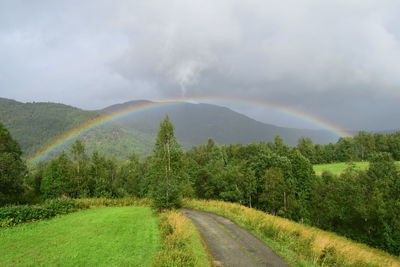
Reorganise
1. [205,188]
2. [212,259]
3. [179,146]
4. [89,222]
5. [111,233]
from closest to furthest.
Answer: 1. [212,259]
2. [111,233]
3. [89,222]
4. [179,146]
5. [205,188]

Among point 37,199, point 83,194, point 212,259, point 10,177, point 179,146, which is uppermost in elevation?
point 179,146

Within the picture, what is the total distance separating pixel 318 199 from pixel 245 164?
2196 cm

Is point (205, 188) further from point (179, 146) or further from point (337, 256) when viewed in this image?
point (337, 256)

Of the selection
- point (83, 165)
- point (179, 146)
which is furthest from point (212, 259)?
point (83, 165)

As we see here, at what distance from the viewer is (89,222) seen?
1883cm

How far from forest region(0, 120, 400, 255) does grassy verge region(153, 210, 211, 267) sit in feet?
29.1

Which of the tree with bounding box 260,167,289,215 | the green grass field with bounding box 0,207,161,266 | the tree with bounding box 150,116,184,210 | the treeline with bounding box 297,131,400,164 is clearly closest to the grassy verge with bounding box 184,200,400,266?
the green grass field with bounding box 0,207,161,266

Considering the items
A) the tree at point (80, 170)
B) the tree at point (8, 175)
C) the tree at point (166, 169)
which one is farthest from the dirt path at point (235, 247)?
the tree at point (8, 175)

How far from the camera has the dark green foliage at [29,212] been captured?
18422 millimetres

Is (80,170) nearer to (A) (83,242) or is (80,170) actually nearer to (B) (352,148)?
(A) (83,242)

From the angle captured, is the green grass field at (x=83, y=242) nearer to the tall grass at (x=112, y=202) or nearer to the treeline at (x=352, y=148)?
the tall grass at (x=112, y=202)

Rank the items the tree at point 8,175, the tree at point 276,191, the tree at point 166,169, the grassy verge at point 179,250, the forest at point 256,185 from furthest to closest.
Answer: the tree at point 276,191 → the tree at point 8,175 → the forest at point 256,185 → the tree at point 166,169 → the grassy verge at point 179,250

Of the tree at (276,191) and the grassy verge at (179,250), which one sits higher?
the grassy verge at (179,250)

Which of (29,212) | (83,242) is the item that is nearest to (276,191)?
(83,242)
